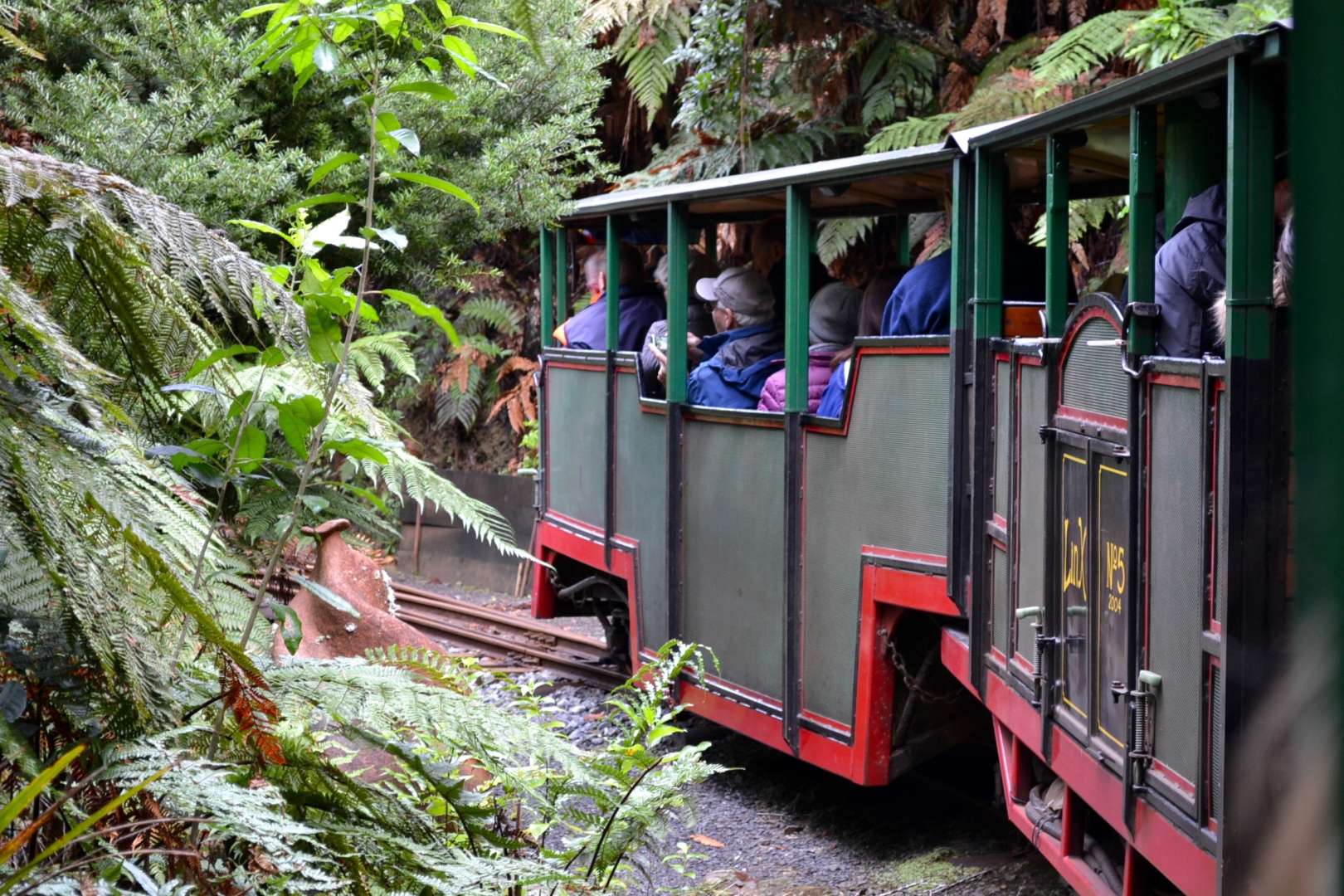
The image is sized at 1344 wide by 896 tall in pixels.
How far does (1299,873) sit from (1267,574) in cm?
241

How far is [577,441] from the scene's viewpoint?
767 centimetres

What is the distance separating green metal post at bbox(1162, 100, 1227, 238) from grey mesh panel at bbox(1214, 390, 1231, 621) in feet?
3.16

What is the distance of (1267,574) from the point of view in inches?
99.8

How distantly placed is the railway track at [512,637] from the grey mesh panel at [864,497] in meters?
2.67

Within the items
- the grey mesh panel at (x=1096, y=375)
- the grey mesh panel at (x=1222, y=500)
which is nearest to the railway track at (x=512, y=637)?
the grey mesh panel at (x=1096, y=375)

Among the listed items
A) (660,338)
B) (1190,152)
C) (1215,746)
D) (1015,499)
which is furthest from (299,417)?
(660,338)

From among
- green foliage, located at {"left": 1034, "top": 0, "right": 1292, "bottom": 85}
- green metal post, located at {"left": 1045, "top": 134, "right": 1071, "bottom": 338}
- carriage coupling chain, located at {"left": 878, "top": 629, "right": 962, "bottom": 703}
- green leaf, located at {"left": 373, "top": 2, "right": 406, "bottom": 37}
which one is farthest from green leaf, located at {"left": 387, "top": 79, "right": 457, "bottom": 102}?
green foliage, located at {"left": 1034, "top": 0, "right": 1292, "bottom": 85}

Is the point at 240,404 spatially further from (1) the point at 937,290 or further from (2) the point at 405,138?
(1) the point at 937,290

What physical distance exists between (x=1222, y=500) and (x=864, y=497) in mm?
2417

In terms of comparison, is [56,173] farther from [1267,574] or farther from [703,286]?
[703,286]

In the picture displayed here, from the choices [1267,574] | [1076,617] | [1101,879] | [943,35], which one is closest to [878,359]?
[1076,617]

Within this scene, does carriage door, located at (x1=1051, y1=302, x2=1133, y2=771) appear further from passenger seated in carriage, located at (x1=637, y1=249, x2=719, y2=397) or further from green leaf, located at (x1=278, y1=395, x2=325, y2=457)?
passenger seated in carriage, located at (x1=637, y1=249, x2=719, y2=397)

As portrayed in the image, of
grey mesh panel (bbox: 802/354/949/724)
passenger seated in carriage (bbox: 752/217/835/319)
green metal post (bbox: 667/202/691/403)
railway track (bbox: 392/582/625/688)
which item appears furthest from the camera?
railway track (bbox: 392/582/625/688)

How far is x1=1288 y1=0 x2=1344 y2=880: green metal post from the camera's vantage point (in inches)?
13.1
